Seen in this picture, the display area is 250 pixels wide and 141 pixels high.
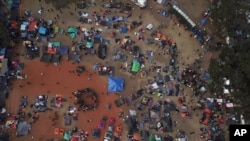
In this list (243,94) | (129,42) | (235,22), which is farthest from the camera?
(129,42)

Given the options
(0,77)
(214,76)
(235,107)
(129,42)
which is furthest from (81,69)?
(235,107)

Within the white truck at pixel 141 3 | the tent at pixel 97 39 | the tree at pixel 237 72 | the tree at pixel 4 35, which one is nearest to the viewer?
the tree at pixel 237 72

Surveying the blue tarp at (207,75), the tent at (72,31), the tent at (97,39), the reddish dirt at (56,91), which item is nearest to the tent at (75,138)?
the reddish dirt at (56,91)

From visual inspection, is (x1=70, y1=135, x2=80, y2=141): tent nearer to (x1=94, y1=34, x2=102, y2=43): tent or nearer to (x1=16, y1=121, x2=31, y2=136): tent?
(x1=16, y1=121, x2=31, y2=136): tent

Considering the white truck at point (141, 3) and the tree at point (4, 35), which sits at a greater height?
the white truck at point (141, 3)

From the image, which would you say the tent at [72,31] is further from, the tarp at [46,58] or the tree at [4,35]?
the tree at [4,35]

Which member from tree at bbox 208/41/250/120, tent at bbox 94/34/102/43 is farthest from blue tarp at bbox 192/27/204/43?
tent at bbox 94/34/102/43

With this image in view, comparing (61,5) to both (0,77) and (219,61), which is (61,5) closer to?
(0,77)
